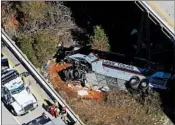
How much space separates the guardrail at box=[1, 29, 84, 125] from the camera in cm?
4267

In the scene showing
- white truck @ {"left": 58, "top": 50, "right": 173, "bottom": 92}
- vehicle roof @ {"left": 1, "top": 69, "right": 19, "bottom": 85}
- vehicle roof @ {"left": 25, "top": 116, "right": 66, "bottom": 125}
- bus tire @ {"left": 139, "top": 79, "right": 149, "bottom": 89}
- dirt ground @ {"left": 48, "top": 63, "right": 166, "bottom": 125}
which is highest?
vehicle roof @ {"left": 1, "top": 69, "right": 19, "bottom": 85}

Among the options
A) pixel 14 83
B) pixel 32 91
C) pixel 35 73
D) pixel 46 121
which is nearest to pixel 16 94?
pixel 14 83

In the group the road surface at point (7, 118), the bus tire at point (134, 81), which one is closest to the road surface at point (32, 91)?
the road surface at point (7, 118)

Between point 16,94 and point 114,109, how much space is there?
17.6 feet

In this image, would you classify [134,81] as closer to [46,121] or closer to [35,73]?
[35,73]

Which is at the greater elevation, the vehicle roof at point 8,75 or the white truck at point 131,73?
the vehicle roof at point 8,75

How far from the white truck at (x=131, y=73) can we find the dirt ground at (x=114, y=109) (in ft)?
2.93

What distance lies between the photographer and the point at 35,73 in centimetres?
4462

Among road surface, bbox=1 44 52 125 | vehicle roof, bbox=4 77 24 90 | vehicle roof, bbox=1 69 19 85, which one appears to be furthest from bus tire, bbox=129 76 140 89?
vehicle roof, bbox=1 69 19 85

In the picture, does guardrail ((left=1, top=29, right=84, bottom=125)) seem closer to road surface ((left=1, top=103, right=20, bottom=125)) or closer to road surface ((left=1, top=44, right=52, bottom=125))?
road surface ((left=1, top=44, right=52, bottom=125))

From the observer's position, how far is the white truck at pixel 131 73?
44906 mm

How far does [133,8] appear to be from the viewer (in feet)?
164

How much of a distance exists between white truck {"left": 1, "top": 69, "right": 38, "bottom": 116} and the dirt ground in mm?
2270

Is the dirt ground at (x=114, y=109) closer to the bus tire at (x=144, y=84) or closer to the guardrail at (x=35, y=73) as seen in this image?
the bus tire at (x=144, y=84)
